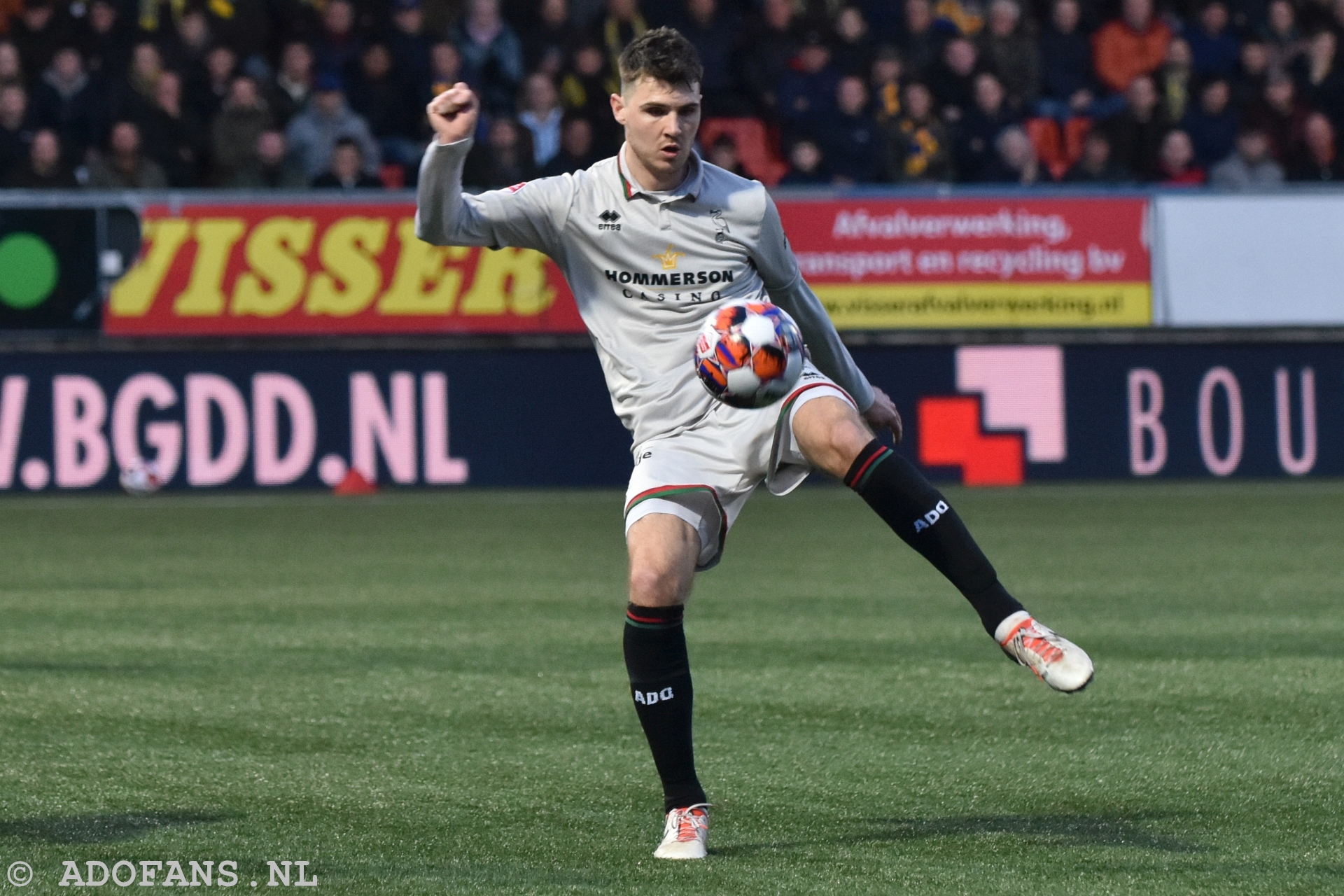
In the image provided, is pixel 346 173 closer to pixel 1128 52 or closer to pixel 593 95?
pixel 593 95

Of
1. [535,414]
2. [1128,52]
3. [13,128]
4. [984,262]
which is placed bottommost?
[535,414]

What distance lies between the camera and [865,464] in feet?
16.4

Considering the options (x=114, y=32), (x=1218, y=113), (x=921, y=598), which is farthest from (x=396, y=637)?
(x=1218, y=113)

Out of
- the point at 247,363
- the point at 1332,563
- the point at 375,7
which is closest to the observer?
the point at 1332,563

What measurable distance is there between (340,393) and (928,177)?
17.3ft

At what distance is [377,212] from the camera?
1712 centimetres

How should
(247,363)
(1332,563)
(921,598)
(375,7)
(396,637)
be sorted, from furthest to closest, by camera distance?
(375,7)
(247,363)
(1332,563)
(921,598)
(396,637)

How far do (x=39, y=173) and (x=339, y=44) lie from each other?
9.06 feet

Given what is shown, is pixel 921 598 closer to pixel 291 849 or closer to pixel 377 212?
pixel 291 849

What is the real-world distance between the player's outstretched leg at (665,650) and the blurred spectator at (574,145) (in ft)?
39.4

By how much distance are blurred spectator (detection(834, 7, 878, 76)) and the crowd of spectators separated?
2 cm

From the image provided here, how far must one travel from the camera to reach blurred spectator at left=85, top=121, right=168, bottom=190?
55.2ft

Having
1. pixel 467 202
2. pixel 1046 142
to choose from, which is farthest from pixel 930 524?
pixel 1046 142

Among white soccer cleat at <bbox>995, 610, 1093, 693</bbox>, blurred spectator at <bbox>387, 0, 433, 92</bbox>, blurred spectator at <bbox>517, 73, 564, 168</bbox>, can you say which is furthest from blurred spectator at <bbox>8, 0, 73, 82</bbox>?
white soccer cleat at <bbox>995, 610, 1093, 693</bbox>
